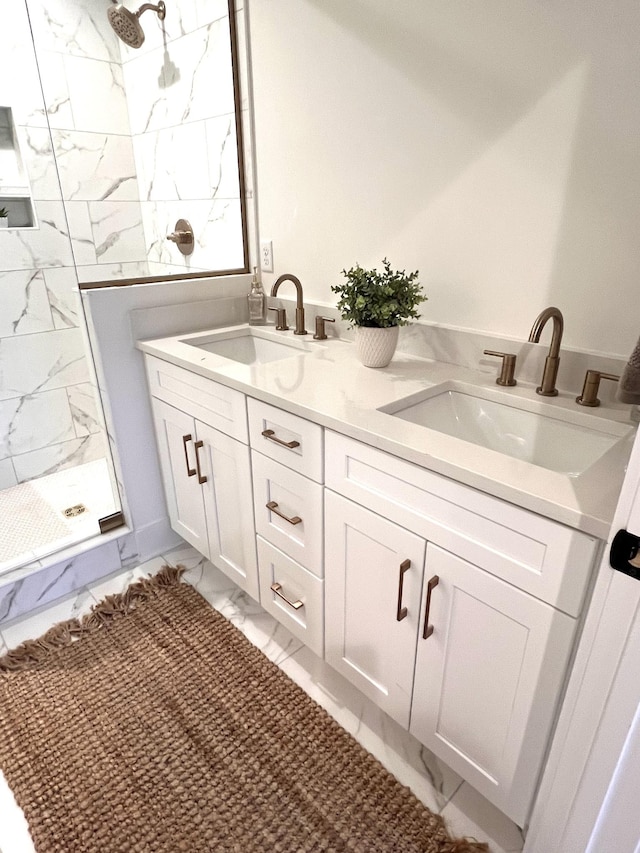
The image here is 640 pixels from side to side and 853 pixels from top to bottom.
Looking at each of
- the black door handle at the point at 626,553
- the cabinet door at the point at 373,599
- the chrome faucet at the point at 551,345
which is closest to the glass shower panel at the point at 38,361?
the cabinet door at the point at 373,599

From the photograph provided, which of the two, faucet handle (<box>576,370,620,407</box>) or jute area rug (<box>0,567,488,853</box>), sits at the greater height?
faucet handle (<box>576,370,620,407</box>)

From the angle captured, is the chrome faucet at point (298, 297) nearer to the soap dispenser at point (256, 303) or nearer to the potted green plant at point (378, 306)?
the soap dispenser at point (256, 303)

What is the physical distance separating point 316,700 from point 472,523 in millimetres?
827

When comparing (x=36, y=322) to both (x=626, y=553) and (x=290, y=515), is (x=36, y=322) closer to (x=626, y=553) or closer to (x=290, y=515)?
(x=290, y=515)

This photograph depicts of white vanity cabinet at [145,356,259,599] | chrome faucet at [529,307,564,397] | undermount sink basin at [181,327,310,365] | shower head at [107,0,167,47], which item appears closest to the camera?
chrome faucet at [529,307,564,397]

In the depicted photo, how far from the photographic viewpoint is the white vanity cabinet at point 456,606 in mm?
853

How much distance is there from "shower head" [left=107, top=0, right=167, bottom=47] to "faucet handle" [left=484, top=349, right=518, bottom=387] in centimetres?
189

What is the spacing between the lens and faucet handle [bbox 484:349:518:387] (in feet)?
4.12

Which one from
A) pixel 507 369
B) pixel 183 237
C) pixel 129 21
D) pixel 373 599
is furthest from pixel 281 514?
pixel 129 21

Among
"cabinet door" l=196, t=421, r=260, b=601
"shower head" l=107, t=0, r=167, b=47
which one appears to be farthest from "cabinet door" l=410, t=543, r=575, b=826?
"shower head" l=107, t=0, r=167, b=47

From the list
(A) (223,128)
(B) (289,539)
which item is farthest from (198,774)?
(A) (223,128)

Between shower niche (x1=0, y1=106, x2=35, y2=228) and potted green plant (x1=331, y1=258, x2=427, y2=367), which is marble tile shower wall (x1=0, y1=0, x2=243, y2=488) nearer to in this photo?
shower niche (x1=0, y1=106, x2=35, y2=228)

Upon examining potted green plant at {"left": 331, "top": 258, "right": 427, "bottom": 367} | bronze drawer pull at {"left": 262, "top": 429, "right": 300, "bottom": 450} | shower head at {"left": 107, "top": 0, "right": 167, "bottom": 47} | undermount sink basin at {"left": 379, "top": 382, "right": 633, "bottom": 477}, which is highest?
shower head at {"left": 107, "top": 0, "right": 167, "bottom": 47}

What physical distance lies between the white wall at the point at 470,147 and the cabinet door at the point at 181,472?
2.21ft
